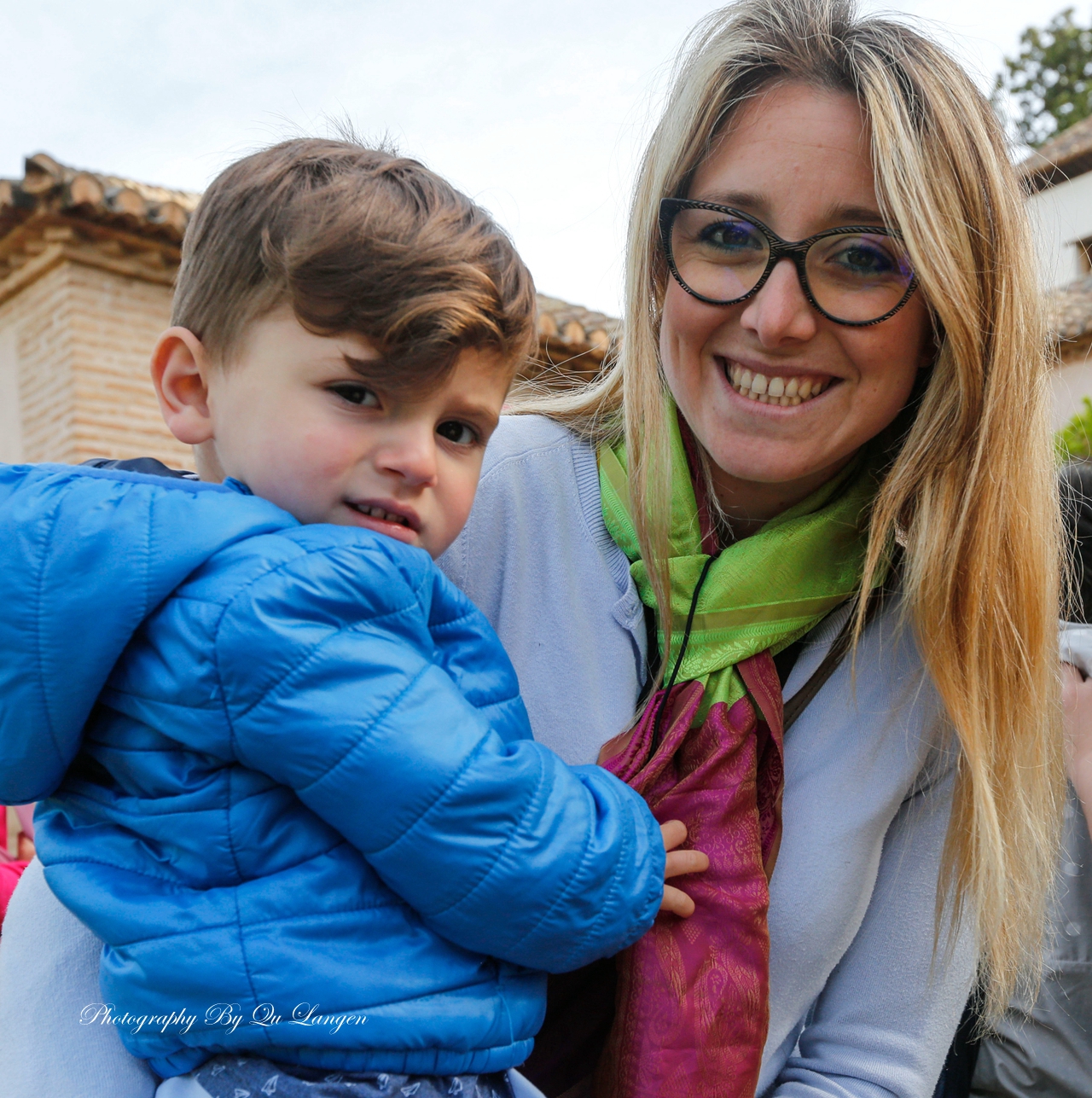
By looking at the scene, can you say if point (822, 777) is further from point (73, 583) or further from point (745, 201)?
point (73, 583)

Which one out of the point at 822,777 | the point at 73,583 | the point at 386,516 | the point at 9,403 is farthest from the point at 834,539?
the point at 9,403

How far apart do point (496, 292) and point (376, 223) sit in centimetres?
18

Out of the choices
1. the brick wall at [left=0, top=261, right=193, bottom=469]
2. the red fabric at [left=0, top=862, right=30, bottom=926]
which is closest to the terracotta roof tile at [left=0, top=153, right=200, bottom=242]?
A: the brick wall at [left=0, top=261, right=193, bottom=469]

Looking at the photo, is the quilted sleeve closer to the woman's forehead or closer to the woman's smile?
the woman's smile

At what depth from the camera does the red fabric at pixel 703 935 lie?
1588 mm

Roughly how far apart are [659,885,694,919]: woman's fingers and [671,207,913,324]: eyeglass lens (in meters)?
0.97

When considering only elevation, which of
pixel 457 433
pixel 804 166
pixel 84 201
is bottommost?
pixel 457 433

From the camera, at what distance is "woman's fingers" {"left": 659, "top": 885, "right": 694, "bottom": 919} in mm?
1612

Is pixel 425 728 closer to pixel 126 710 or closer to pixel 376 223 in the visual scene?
pixel 126 710

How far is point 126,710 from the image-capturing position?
1220mm

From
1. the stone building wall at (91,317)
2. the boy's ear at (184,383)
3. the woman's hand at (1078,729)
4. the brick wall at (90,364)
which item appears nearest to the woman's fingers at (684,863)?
the boy's ear at (184,383)

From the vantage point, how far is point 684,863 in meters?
1.61

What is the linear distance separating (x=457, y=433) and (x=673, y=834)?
0.68m

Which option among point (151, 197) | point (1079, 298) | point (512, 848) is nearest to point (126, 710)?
point (512, 848)
